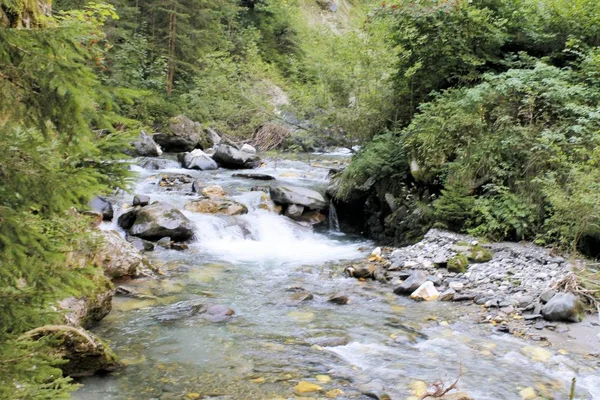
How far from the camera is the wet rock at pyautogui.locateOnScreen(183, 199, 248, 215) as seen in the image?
494 inches

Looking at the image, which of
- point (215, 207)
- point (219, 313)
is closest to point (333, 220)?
point (215, 207)

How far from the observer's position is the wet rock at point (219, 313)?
6.54m

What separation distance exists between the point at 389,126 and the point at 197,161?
7665 mm

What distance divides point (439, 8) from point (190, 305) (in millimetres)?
8403

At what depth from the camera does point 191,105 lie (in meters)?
24.2

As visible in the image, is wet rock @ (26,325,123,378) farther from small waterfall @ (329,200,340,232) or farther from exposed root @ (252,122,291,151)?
exposed root @ (252,122,291,151)

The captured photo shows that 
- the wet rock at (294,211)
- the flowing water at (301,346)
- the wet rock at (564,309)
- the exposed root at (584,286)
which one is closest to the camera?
the flowing water at (301,346)

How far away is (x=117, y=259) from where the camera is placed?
7.95 metres

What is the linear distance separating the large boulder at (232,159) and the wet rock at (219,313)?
38.1 feet

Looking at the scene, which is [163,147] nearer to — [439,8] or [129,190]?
[439,8]

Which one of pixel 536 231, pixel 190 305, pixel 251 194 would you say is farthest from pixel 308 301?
pixel 251 194

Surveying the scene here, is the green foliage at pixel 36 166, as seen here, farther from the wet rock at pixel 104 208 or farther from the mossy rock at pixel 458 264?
the wet rock at pixel 104 208

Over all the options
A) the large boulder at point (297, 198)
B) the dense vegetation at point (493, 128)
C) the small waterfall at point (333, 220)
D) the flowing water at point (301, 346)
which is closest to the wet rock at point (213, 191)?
the large boulder at point (297, 198)

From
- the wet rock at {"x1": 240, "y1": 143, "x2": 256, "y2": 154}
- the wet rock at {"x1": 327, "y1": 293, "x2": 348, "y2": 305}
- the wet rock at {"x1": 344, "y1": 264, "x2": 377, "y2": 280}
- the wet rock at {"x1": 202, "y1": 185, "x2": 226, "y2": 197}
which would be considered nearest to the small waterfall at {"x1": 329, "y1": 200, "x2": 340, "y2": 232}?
the wet rock at {"x1": 202, "y1": 185, "x2": 226, "y2": 197}
